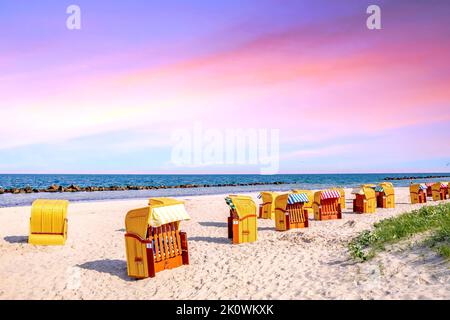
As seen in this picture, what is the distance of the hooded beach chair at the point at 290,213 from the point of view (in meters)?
15.3

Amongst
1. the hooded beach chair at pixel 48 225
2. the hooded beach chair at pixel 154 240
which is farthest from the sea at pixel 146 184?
the hooded beach chair at pixel 154 240

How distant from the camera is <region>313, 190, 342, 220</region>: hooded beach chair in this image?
18.4 m

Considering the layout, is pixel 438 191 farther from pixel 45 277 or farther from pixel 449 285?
pixel 45 277

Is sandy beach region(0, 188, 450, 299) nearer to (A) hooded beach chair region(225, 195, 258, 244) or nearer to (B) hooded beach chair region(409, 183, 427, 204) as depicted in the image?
(A) hooded beach chair region(225, 195, 258, 244)

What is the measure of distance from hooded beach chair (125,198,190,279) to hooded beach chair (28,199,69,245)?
5.07 m

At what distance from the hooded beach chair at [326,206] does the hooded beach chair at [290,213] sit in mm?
2708

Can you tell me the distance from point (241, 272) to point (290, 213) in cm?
690

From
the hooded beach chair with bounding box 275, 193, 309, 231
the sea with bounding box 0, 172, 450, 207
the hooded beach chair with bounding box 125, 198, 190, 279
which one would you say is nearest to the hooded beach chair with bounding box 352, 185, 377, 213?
the hooded beach chair with bounding box 275, 193, 309, 231

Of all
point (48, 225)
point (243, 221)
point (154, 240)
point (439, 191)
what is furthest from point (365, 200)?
point (48, 225)

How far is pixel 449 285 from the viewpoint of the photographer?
6.90m

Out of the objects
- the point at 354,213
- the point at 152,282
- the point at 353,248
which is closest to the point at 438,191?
the point at 354,213

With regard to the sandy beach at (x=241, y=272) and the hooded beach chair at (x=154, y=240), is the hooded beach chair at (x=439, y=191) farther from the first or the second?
the hooded beach chair at (x=154, y=240)

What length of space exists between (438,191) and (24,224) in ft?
85.7

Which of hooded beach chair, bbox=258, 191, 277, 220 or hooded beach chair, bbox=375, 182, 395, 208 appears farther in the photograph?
hooded beach chair, bbox=375, 182, 395, 208
